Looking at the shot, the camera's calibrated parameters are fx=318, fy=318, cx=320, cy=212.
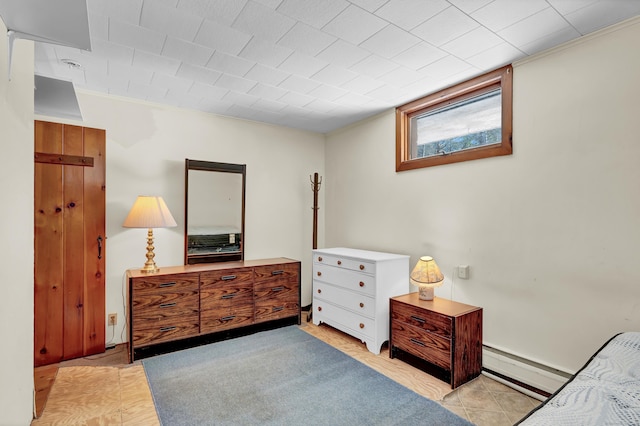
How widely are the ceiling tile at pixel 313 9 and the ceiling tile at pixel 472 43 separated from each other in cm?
83

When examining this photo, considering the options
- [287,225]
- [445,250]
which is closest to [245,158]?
[287,225]

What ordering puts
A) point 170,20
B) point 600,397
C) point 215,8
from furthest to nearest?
point 170,20 < point 215,8 < point 600,397

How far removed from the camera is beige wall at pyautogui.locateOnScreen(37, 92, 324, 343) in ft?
10.0

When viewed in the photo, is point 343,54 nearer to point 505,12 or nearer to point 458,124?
point 505,12

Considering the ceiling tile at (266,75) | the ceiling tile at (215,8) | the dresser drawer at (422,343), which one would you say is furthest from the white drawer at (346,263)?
the ceiling tile at (215,8)

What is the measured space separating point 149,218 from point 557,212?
3.21m

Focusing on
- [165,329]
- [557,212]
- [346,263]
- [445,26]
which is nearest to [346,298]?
[346,263]

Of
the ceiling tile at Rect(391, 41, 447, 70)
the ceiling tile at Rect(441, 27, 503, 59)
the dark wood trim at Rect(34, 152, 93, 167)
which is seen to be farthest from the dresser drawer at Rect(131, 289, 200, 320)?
the ceiling tile at Rect(441, 27, 503, 59)

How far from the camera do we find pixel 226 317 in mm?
3148

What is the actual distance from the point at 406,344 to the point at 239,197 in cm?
234

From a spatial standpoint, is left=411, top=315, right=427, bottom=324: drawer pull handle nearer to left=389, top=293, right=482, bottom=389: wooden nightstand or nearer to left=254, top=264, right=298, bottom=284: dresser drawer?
left=389, top=293, right=482, bottom=389: wooden nightstand

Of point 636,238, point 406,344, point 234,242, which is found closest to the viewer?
point 636,238

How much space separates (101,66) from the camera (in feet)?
8.09

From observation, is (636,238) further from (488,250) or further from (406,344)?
(406,344)
